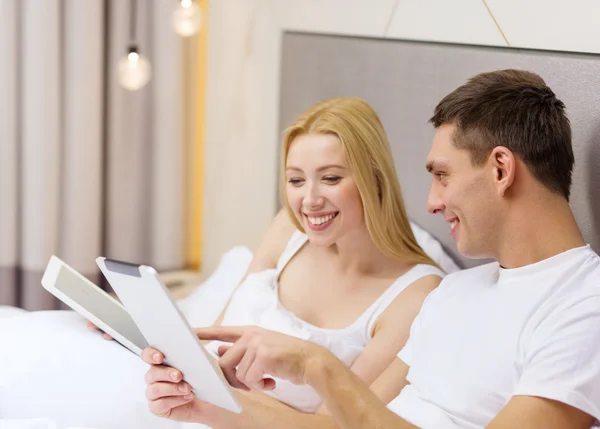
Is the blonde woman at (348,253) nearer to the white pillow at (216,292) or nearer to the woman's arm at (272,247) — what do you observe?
the woman's arm at (272,247)

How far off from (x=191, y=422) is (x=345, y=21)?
4.17 feet

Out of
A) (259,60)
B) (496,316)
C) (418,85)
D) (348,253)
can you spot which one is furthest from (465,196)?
(259,60)

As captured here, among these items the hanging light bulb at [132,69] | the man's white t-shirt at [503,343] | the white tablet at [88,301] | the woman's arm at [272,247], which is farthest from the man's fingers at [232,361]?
the hanging light bulb at [132,69]

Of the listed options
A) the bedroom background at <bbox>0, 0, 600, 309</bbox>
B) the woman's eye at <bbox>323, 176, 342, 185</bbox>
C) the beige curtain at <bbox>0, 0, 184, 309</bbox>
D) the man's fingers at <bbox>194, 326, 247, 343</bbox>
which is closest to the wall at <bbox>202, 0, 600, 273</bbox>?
the bedroom background at <bbox>0, 0, 600, 309</bbox>

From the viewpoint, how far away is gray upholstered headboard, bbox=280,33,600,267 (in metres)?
1.53

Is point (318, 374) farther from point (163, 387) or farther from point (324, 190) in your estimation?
point (324, 190)

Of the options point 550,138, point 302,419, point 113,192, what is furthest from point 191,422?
point 113,192

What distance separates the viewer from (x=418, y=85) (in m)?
1.95

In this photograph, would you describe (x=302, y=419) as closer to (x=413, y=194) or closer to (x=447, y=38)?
(x=413, y=194)

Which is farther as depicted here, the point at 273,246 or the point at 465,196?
the point at 273,246

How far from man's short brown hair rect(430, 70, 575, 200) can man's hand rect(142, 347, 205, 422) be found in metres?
0.61

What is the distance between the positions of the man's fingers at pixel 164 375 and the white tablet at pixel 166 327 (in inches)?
0.5

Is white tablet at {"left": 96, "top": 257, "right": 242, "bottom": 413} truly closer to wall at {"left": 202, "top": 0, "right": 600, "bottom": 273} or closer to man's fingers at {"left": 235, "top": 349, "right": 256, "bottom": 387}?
man's fingers at {"left": 235, "top": 349, "right": 256, "bottom": 387}

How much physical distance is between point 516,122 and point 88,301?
32.7 inches
